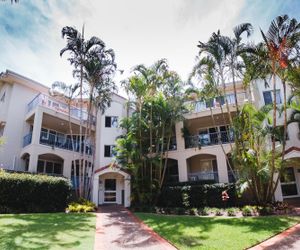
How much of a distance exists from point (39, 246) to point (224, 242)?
546cm

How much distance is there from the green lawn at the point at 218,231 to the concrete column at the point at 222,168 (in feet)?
24.9

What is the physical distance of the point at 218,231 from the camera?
29.0 ft

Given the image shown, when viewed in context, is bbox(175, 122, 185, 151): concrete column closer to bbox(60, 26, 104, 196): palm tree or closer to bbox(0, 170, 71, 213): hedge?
bbox(60, 26, 104, 196): palm tree

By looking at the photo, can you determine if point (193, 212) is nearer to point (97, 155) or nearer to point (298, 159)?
point (298, 159)

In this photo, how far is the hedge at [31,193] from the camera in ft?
43.8

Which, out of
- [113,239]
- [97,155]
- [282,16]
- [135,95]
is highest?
[282,16]

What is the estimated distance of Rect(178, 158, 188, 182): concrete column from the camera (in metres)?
19.8

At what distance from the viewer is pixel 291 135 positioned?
17703 mm

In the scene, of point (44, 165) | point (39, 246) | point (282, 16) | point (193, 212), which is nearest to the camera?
point (39, 246)

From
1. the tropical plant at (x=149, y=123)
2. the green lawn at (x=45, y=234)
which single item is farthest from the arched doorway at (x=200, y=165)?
the green lawn at (x=45, y=234)

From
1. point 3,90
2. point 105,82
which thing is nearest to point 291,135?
point 105,82

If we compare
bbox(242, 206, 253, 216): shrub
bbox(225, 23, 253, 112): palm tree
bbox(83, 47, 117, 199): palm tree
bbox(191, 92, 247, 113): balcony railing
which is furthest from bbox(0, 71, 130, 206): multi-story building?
bbox(225, 23, 253, 112): palm tree

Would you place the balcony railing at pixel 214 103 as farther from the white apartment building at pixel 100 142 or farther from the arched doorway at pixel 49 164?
the arched doorway at pixel 49 164

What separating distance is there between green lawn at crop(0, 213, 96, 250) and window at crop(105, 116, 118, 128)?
13.4 m
